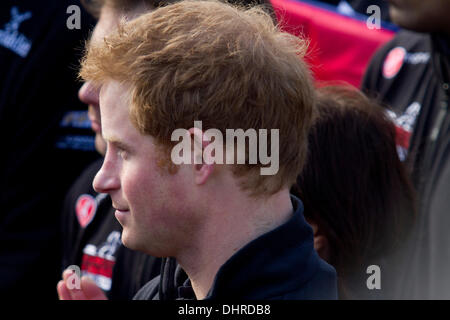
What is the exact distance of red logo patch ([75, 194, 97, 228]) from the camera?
2.18 m

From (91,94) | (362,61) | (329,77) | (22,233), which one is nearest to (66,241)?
(22,233)

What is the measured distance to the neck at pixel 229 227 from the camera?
123 cm

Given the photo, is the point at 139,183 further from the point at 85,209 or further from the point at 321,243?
the point at 85,209

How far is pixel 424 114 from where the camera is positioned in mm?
2188

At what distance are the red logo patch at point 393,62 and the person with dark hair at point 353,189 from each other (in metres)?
0.63

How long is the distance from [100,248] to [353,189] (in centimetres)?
79

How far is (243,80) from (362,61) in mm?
1851

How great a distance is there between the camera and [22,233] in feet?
8.53

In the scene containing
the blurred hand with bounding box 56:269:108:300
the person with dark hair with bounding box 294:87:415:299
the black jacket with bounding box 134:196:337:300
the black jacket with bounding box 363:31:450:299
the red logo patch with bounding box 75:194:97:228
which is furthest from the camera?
the red logo patch with bounding box 75:194:97:228

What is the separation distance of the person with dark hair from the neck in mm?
478

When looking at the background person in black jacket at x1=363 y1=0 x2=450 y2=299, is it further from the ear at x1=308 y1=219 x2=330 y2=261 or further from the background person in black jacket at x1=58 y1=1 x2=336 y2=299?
the background person in black jacket at x1=58 y1=1 x2=336 y2=299

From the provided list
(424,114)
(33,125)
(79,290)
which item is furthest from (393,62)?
(79,290)
